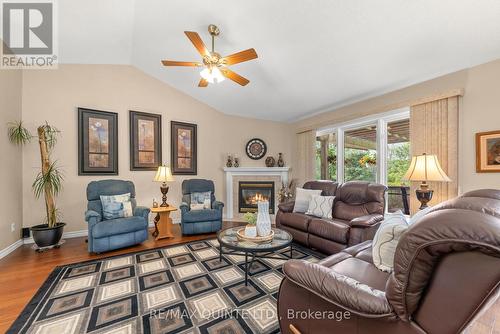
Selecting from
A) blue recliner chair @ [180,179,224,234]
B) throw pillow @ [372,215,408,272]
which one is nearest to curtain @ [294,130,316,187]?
blue recliner chair @ [180,179,224,234]

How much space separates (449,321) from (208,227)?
3.37 metres

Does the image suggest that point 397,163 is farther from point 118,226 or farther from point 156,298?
point 118,226

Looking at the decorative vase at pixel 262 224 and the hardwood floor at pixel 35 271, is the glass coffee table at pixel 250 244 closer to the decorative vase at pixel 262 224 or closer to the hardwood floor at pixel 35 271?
the decorative vase at pixel 262 224

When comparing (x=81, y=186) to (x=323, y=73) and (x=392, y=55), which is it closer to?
(x=323, y=73)

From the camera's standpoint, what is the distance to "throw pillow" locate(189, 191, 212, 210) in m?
3.99

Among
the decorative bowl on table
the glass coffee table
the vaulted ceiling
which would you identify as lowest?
the glass coffee table

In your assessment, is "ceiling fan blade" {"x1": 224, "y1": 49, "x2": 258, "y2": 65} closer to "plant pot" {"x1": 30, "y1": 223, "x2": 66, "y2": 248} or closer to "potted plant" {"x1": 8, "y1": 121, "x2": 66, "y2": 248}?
"potted plant" {"x1": 8, "y1": 121, "x2": 66, "y2": 248}

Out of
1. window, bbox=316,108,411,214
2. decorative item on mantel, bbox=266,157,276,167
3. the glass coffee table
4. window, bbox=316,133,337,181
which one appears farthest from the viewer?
decorative item on mantel, bbox=266,157,276,167

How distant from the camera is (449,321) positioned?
769 millimetres

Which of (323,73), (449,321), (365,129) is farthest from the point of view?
(365,129)

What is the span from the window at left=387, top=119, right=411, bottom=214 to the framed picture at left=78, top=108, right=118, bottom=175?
493 cm

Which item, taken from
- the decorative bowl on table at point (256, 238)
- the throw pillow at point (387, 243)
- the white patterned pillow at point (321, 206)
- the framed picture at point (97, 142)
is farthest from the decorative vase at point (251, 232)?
the framed picture at point (97, 142)

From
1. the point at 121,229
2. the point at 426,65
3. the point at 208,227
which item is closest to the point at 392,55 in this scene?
the point at 426,65

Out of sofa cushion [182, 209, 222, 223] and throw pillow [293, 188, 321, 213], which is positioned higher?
throw pillow [293, 188, 321, 213]
